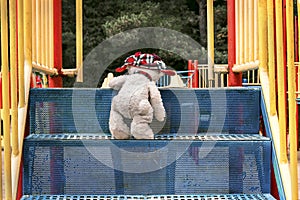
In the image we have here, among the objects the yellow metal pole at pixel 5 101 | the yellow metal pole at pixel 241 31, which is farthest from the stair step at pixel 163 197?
the yellow metal pole at pixel 241 31

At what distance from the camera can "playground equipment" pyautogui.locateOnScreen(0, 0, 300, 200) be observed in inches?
61.7

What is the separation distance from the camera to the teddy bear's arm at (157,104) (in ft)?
5.89

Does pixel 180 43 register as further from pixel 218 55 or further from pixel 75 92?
pixel 75 92

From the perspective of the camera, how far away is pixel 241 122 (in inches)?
72.6

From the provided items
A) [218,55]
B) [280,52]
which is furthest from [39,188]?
[218,55]

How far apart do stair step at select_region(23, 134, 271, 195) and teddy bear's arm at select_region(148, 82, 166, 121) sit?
0.13 meters

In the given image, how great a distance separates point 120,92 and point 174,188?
0.40 m

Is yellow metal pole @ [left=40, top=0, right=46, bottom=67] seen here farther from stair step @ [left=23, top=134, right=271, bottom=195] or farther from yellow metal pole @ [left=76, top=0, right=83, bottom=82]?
stair step @ [left=23, top=134, right=271, bottom=195]

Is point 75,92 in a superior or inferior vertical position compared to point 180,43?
inferior

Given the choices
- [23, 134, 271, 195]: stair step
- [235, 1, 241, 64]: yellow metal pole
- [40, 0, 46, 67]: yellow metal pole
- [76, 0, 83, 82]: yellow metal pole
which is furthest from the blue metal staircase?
[76, 0, 83, 82]: yellow metal pole

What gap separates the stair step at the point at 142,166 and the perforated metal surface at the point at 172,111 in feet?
0.53

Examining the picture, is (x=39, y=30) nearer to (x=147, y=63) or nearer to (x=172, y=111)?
(x=147, y=63)

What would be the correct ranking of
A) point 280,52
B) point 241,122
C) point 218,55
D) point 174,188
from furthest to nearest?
point 218,55, point 241,122, point 174,188, point 280,52

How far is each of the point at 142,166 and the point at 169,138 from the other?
138 millimetres
